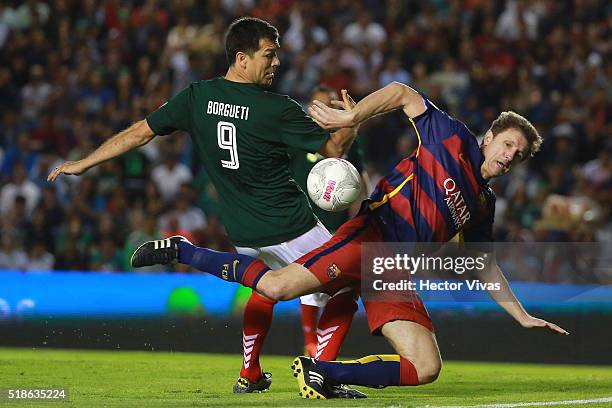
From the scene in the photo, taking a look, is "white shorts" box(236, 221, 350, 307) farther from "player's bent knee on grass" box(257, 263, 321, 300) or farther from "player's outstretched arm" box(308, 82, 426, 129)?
"player's outstretched arm" box(308, 82, 426, 129)

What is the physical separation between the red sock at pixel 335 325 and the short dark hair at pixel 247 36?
5.48 feet

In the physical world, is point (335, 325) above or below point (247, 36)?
below

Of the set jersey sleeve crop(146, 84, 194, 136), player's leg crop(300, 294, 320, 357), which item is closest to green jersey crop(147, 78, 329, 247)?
jersey sleeve crop(146, 84, 194, 136)

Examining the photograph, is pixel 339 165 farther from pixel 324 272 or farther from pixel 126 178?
pixel 126 178

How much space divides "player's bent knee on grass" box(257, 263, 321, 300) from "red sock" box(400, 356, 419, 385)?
684 millimetres

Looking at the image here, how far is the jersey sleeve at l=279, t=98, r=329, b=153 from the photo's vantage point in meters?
7.43

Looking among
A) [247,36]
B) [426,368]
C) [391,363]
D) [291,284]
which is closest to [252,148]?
[247,36]

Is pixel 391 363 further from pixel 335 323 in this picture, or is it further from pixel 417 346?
pixel 335 323

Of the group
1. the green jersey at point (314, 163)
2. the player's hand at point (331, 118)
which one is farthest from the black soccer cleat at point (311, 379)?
the green jersey at point (314, 163)

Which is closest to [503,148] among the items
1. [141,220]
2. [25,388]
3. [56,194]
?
[25,388]

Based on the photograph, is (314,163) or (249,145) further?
(314,163)

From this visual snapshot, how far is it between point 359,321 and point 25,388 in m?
4.10

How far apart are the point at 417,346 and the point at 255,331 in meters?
1.37

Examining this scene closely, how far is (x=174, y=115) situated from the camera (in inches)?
308
